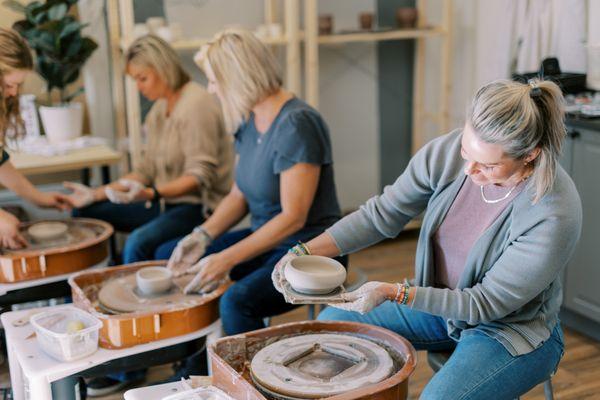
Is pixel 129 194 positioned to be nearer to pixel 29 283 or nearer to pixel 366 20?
pixel 29 283

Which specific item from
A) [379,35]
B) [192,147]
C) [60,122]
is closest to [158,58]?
[192,147]

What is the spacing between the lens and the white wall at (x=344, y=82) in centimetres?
387

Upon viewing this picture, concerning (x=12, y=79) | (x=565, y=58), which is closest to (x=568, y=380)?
(x=565, y=58)

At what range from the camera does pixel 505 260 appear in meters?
1.72

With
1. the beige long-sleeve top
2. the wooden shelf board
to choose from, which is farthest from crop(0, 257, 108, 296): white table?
the wooden shelf board

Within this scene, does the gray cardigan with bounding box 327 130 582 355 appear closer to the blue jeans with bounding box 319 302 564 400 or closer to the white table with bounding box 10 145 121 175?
the blue jeans with bounding box 319 302 564 400

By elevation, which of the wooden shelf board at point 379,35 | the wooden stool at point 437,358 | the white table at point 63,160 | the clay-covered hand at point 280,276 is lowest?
the wooden stool at point 437,358

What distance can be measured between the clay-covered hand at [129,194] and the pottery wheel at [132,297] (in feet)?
2.16

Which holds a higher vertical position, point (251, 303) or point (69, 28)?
point (69, 28)

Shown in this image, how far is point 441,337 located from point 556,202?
493mm

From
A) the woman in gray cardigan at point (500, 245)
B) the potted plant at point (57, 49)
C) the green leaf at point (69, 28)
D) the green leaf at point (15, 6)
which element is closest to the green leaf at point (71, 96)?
the potted plant at point (57, 49)

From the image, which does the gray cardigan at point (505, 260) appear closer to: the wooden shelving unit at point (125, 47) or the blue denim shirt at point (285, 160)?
the blue denim shirt at point (285, 160)

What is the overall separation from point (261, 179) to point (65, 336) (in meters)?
0.85

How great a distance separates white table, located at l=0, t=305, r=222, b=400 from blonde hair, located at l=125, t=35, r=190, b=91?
1210 mm
